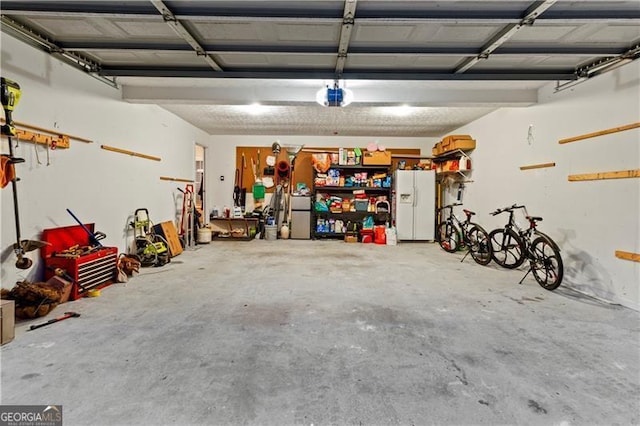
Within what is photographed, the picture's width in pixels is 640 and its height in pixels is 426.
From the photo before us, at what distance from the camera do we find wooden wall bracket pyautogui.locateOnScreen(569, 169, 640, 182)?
300 cm

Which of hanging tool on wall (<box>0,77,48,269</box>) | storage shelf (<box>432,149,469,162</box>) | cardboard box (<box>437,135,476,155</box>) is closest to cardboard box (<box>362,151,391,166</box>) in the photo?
storage shelf (<box>432,149,469,162</box>)

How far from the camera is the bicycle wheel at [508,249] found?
14.4 ft

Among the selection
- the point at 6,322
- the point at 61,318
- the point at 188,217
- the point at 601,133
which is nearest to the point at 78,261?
the point at 61,318

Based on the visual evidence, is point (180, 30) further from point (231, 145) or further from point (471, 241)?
point (231, 145)

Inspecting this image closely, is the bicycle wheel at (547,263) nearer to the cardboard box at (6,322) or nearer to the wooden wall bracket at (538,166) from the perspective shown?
the wooden wall bracket at (538,166)

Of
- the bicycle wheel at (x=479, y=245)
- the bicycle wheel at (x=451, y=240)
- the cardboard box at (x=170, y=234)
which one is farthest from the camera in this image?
the bicycle wheel at (x=451, y=240)

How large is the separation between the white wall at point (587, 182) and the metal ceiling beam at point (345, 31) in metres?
2.95

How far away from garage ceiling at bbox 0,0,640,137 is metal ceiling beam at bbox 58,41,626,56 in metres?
0.01

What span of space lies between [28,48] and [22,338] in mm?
2694

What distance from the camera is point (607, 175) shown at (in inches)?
128

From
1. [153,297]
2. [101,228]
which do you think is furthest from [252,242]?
[153,297]

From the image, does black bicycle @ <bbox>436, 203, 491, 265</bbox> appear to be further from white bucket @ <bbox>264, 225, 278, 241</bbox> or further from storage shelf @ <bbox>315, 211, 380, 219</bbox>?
white bucket @ <bbox>264, 225, 278, 241</bbox>

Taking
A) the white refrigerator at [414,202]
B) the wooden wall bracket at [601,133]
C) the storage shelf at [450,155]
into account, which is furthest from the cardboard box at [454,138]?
the wooden wall bracket at [601,133]

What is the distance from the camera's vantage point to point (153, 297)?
10.6 ft
